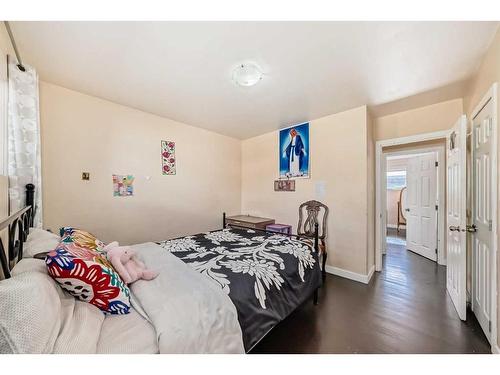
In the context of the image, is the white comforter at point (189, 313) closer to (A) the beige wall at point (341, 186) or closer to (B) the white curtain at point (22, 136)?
(B) the white curtain at point (22, 136)

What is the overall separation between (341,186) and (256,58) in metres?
2.14

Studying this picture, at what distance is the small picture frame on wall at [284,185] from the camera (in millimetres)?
3525

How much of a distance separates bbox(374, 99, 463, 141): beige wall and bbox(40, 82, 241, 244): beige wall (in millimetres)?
Answer: 2879

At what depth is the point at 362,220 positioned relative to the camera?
9.00 feet

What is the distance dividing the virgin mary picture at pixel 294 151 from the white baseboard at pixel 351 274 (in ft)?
5.00

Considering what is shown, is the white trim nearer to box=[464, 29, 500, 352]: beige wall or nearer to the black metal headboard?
box=[464, 29, 500, 352]: beige wall

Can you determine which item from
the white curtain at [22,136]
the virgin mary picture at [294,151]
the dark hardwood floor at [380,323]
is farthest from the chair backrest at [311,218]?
the white curtain at [22,136]

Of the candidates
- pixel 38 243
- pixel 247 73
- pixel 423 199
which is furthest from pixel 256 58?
pixel 423 199

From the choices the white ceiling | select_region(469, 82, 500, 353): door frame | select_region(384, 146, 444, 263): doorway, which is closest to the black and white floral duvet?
select_region(469, 82, 500, 353): door frame
